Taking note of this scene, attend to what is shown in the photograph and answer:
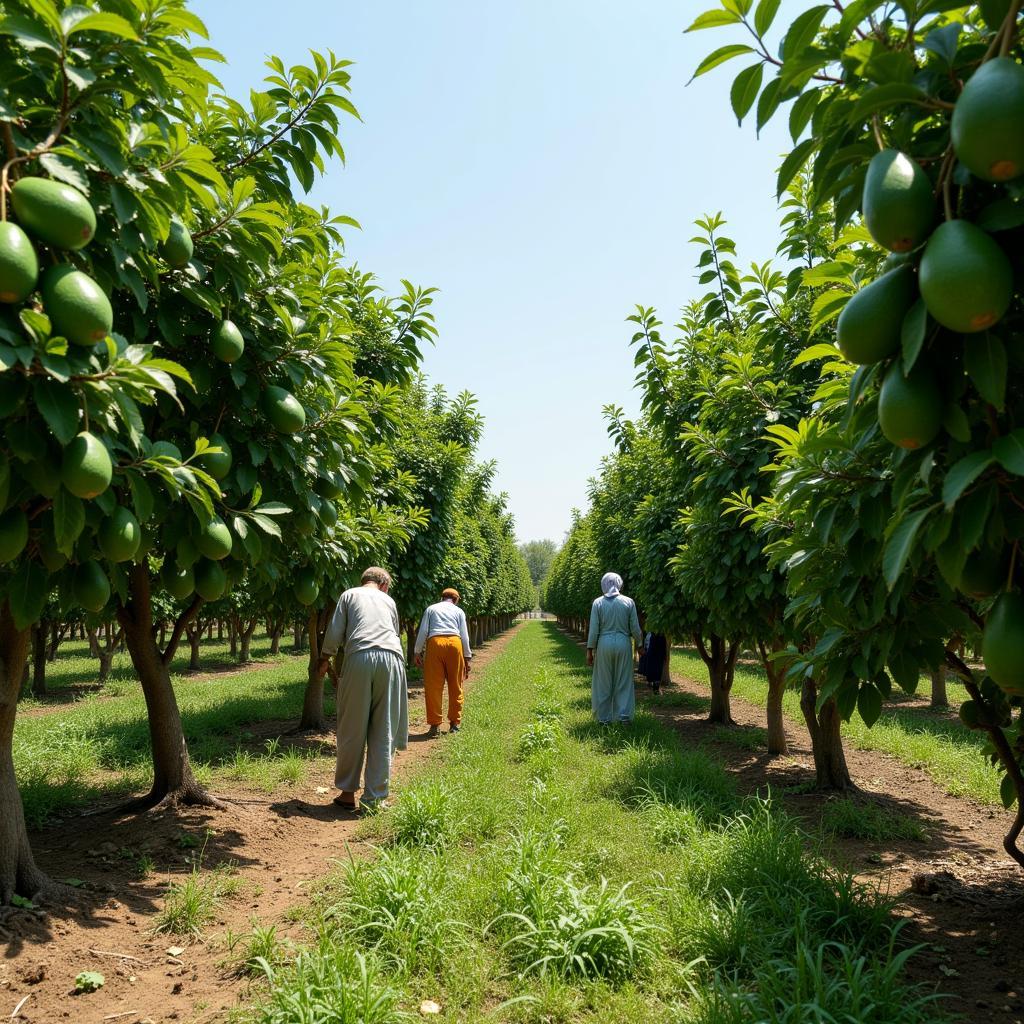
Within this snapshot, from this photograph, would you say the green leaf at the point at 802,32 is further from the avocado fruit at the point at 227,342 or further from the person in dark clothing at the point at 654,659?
the person in dark clothing at the point at 654,659

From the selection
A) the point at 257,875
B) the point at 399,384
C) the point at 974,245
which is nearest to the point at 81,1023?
the point at 257,875

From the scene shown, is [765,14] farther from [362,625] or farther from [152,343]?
[362,625]

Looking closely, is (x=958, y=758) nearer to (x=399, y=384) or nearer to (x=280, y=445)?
(x=399, y=384)

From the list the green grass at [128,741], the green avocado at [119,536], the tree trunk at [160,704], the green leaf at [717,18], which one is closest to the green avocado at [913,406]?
the green leaf at [717,18]

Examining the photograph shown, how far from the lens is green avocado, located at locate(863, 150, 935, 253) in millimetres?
1406

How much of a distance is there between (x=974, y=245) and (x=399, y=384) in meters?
6.69

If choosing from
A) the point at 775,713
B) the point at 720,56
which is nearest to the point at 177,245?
the point at 720,56

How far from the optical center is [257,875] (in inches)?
166

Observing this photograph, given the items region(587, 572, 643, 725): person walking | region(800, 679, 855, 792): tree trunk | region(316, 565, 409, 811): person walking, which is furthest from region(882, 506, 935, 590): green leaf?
region(587, 572, 643, 725): person walking

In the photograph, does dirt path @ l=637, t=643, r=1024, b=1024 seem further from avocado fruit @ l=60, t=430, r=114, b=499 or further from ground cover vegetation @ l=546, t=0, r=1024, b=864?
avocado fruit @ l=60, t=430, r=114, b=499

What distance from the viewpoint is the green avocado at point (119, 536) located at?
2.55 metres

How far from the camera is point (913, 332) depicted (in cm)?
138

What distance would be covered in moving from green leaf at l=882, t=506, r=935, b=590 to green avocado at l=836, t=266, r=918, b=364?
1.18ft

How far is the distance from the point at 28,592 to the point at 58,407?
1.03m
